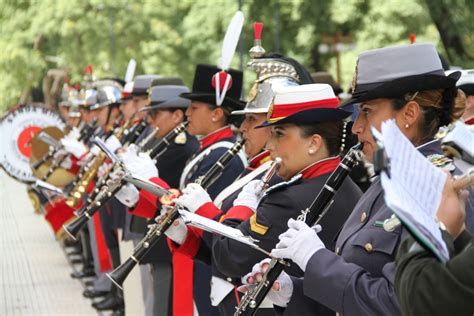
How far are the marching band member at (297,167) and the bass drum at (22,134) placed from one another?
803cm

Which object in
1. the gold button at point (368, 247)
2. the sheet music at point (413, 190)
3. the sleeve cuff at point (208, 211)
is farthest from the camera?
the sleeve cuff at point (208, 211)

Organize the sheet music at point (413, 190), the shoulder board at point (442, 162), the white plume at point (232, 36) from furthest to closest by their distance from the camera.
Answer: the white plume at point (232, 36)
the shoulder board at point (442, 162)
the sheet music at point (413, 190)

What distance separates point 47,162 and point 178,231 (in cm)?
635

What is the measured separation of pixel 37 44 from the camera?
105 ft

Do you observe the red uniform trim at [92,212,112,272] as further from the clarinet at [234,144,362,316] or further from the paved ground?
the clarinet at [234,144,362,316]

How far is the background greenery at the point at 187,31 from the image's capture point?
59.2 ft

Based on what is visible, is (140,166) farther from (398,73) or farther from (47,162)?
(47,162)

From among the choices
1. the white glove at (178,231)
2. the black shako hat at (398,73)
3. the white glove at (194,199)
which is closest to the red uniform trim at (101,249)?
the white glove at (178,231)

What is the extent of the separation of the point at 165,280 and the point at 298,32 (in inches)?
624

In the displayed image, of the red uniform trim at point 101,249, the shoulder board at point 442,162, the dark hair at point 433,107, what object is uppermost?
the dark hair at point 433,107

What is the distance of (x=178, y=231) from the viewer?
513cm

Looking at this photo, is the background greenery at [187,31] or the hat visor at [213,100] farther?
the background greenery at [187,31]

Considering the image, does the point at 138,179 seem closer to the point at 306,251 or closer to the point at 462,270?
the point at 306,251

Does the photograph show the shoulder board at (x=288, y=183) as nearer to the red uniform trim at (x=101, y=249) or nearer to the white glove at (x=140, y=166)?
the white glove at (x=140, y=166)
